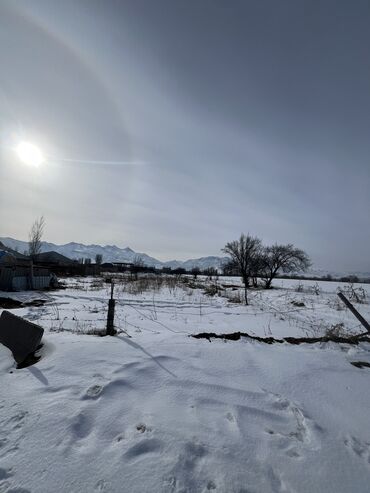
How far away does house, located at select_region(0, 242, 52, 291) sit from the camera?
1707 centimetres

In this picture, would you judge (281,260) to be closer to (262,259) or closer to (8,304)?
(262,259)

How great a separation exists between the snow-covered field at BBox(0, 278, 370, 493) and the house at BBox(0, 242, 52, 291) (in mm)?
15693

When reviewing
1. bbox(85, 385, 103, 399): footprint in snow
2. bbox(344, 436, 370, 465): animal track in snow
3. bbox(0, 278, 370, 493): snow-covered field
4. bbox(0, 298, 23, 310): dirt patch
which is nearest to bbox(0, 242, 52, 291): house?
bbox(0, 298, 23, 310): dirt patch

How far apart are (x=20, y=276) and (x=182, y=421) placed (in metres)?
20.1

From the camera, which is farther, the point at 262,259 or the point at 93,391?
the point at 262,259

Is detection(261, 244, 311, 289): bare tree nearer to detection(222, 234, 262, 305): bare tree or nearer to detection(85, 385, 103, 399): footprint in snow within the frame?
detection(222, 234, 262, 305): bare tree

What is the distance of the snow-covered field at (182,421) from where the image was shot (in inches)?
76.9

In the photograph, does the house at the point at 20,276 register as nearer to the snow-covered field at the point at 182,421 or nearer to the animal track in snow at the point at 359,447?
the snow-covered field at the point at 182,421

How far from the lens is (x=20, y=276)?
1817 cm

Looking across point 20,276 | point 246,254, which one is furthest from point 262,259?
point 20,276

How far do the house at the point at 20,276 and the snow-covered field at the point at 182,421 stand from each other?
15.7 metres

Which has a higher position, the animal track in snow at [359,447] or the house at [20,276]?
the house at [20,276]

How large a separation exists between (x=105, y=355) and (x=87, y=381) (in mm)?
825

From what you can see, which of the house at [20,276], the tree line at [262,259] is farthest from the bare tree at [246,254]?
the house at [20,276]
